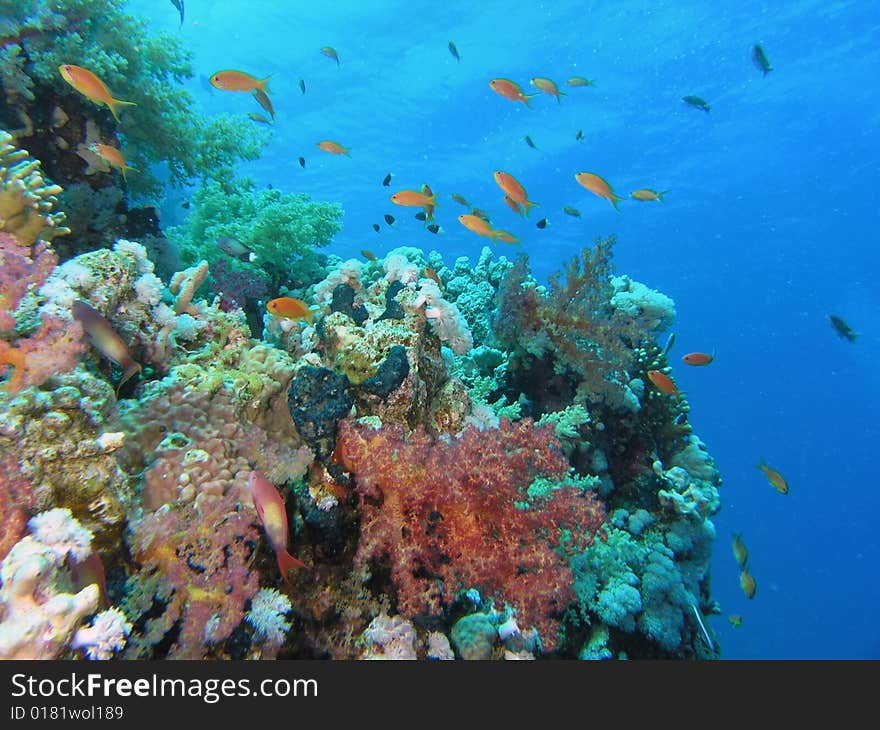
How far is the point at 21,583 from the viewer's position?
1.82 m

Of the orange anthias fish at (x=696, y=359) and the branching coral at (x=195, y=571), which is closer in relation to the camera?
the branching coral at (x=195, y=571)

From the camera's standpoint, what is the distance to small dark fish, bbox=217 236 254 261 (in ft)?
19.9

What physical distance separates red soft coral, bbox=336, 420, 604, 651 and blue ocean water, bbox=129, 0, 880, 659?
3441mm

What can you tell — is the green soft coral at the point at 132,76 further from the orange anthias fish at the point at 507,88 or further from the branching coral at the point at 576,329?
the branching coral at the point at 576,329

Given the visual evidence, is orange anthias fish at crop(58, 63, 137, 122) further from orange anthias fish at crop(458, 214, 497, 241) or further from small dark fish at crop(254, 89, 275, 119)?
orange anthias fish at crop(458, 214, 497, 241)

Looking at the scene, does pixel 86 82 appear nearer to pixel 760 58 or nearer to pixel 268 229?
pixel 268 229

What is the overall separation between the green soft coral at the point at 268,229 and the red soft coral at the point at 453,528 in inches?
180

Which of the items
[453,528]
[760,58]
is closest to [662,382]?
[453,528]

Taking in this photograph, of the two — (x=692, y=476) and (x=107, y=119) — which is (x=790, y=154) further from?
(x=107, y=119)

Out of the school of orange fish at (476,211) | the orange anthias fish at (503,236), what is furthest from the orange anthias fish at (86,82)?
the orange anthias fish at (503,236)

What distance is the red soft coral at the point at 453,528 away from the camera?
118 inches

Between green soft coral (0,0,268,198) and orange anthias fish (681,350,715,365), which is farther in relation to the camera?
orange anthias fish (681,350,715,365)

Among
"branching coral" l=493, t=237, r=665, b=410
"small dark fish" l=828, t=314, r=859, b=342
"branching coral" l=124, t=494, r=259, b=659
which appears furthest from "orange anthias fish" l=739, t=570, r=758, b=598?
"branching coral" l=124, t=494, r=259, b=659

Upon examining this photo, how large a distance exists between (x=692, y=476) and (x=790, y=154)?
44.3 meters
